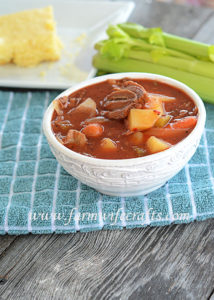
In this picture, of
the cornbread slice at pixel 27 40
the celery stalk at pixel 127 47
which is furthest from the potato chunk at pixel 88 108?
the cornbread slice at pixel 27 40

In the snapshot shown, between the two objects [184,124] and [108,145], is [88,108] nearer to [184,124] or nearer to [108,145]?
[108,145]

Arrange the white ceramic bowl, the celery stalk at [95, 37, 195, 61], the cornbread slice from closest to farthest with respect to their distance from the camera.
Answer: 1. the white ceramic bowl
2. the celery stalk at [95, 37, 195, 61]
3. the cornbread slice

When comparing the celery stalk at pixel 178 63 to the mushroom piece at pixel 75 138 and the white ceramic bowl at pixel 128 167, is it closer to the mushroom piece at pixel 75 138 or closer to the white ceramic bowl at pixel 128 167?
the white ceramic bowl at pixel 128 167

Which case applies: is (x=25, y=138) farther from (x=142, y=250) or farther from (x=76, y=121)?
(x=142, y=250)

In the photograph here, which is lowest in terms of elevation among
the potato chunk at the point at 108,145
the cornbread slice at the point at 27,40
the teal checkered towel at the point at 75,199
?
the cornbread slice at the point at 27,40

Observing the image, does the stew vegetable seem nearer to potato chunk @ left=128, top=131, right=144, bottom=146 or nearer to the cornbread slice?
potato chunk @ left=128, top=131, right=144, bottom=146

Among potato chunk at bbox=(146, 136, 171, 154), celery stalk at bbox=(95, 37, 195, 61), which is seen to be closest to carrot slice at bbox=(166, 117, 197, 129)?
potato chunk at bbox=(146, 136, 171, 154)
